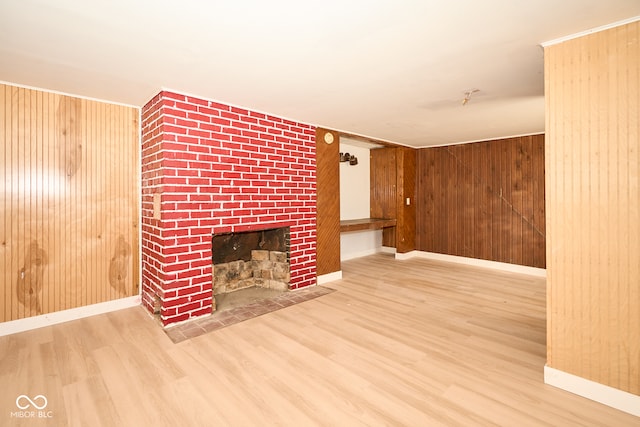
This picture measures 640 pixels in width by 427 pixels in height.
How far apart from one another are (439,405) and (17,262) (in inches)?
141

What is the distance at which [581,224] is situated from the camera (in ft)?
5.74

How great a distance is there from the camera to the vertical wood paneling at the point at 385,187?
19.5 feet

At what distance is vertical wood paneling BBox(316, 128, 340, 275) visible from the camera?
4066 millimetres

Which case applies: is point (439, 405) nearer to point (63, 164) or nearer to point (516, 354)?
point (516, 354)

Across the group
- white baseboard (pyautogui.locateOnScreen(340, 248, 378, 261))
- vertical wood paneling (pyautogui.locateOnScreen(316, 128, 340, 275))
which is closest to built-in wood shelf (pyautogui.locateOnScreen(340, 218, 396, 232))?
vertical wood paneling (pyautogui.locateOnScreen(316, 128, 340, 275))

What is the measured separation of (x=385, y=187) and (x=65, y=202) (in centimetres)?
508

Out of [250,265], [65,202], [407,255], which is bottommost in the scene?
[407,255]

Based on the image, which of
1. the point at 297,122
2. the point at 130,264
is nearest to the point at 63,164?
the point at 130,264

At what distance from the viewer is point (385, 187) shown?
609cm

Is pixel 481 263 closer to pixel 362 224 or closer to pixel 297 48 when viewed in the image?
pixel 362 224

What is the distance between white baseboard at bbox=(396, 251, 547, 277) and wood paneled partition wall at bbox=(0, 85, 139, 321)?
182 inches

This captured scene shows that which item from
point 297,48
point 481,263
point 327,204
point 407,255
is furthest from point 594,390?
point 407,255

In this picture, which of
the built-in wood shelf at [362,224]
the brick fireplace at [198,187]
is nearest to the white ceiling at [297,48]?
the brick fireplace at [198,187]

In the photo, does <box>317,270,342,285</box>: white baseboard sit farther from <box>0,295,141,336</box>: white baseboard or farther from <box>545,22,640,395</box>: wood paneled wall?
<box>545,22,640,395</box>: wood paneled wall
